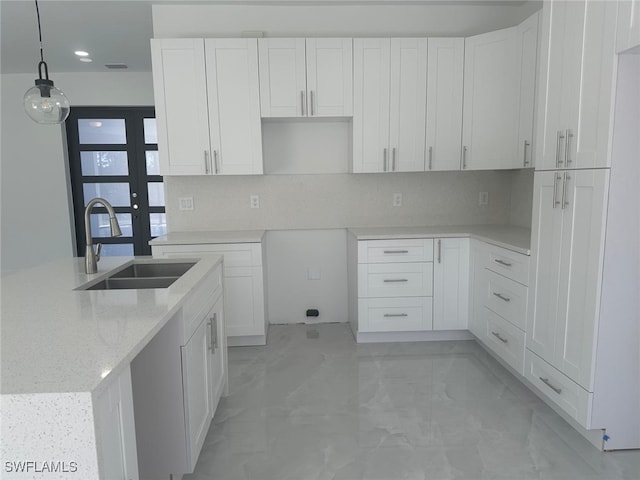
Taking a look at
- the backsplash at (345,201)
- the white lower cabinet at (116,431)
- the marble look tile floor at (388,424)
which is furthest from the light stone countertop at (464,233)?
the white lower cabinet at (116,431)

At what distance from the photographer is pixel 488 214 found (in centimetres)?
390

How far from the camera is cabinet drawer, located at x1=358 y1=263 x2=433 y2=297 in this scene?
3.32 meters

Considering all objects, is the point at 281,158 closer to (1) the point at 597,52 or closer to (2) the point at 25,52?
(1) the point at 597,52

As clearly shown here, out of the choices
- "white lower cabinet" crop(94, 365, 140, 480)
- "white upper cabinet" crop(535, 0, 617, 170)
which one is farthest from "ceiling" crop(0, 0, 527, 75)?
"white lower cabinet" crop(94, 365, 140, 480)

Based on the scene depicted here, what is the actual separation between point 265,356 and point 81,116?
429cm

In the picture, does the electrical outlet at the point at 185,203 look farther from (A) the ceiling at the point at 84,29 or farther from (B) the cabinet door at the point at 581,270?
(B) the cabinet door at the point at 581,270

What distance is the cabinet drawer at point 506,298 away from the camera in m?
2.55

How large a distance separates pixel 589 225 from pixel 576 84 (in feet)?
2.23

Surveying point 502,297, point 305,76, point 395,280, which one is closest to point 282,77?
point 305,76

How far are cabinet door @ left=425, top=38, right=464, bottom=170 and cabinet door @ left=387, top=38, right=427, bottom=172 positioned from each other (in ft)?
0.19

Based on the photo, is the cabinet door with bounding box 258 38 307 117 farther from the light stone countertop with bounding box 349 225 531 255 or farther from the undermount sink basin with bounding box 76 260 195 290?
the undermount sink basin with bounding box 76 260 195 290

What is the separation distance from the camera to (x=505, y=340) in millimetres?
2781

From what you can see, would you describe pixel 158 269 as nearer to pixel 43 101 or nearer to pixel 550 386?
pixel 43 101

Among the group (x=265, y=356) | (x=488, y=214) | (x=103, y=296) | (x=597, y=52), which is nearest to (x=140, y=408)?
(x=103, y=296)
